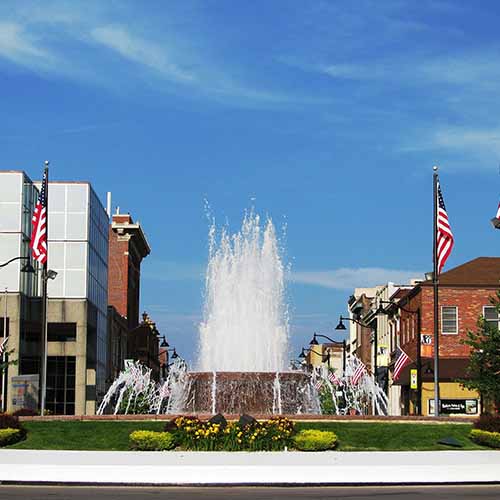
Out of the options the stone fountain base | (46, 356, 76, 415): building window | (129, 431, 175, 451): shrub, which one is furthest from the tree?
(46, 356, 76, 415): building window

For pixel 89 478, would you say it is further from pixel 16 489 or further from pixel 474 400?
pixel 474 400

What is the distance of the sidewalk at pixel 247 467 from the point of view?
23.9m

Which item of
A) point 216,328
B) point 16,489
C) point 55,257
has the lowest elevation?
point 16,489

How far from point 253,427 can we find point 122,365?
76.4m

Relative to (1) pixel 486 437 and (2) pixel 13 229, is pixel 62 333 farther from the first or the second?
(1) pixel 486 437

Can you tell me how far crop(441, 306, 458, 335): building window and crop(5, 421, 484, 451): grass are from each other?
30032mm

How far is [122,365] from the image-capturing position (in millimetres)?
105562

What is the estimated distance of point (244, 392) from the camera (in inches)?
1415

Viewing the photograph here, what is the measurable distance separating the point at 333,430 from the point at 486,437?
4.65 meters

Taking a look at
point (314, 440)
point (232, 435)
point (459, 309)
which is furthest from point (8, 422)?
point (459, 309)

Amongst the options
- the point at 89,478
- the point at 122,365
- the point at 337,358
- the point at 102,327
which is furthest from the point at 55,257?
the point at 337,358

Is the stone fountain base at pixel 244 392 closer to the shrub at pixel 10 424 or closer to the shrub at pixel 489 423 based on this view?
the shrub at pixel 10 424

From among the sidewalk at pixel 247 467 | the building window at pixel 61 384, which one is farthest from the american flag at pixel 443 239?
the building window at pixel 61 384

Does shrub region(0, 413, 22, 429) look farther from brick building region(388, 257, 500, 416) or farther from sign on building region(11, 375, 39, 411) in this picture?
brick building region(388, 257, 500, 416)
